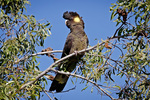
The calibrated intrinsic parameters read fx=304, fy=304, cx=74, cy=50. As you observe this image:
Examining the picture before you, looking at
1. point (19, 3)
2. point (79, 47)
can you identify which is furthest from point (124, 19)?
point (19, 3)

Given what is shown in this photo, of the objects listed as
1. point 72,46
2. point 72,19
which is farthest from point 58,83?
point 72,19

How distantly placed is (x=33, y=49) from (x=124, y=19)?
5.71 ft

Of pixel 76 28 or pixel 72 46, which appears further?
pixel 76 28

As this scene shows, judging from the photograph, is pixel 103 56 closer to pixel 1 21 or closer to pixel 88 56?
pixel 88 56

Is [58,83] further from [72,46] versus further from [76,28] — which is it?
[76,28]

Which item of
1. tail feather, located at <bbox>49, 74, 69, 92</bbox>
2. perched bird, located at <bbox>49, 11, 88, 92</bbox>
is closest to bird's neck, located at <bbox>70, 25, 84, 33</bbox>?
perched bird, located at <bbox>49, 11, 88, 92</bbox>

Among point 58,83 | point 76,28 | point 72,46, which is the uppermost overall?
point 76,28

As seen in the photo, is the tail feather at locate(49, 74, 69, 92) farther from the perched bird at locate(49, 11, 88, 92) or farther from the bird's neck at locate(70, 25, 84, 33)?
the bird's neck at locate(70, 25, 84, 33)

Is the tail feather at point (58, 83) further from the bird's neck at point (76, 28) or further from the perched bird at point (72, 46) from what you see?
the bird's neck at point (76, 28)

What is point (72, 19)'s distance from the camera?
529 cm

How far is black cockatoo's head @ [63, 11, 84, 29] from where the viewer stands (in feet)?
17.2

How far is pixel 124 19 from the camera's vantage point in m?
3.79

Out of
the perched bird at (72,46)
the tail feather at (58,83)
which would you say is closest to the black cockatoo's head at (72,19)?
the perched bird at (72,46)

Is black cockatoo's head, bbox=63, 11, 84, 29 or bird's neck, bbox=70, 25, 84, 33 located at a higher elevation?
black cockatoo's head, bbox=63, 11, 84, 29
